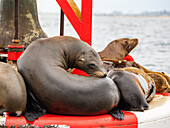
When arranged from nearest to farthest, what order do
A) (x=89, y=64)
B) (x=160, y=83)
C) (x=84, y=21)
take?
(x=89, y=64) → (x=84, y=21) → (x=160, y=83)

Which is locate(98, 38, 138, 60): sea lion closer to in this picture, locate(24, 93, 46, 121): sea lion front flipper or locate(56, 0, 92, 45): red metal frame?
locate(56, 0, 92, 45): red metal frame

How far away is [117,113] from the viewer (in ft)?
12.8

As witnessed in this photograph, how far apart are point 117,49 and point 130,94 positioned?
2.16m

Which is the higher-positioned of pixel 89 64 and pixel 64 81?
pixel 89 64

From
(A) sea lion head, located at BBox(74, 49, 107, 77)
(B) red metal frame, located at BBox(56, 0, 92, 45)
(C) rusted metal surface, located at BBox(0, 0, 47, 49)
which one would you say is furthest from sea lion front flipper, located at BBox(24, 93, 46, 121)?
(C) rusted metal surface, located at BBox(0, 0, 47, 49)

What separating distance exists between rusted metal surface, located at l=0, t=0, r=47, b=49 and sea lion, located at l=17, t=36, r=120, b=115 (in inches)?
103

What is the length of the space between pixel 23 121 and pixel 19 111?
0.43 feet

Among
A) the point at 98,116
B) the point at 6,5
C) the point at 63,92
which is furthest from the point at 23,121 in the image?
the point at 6,5

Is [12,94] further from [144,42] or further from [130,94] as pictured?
[144,42]

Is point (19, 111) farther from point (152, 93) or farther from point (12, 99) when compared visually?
point (152, 93)

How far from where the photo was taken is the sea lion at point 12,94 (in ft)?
11.9

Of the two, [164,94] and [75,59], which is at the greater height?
[75,59]

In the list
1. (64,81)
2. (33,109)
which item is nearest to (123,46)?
(64,81)

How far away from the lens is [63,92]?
12.2 feet
